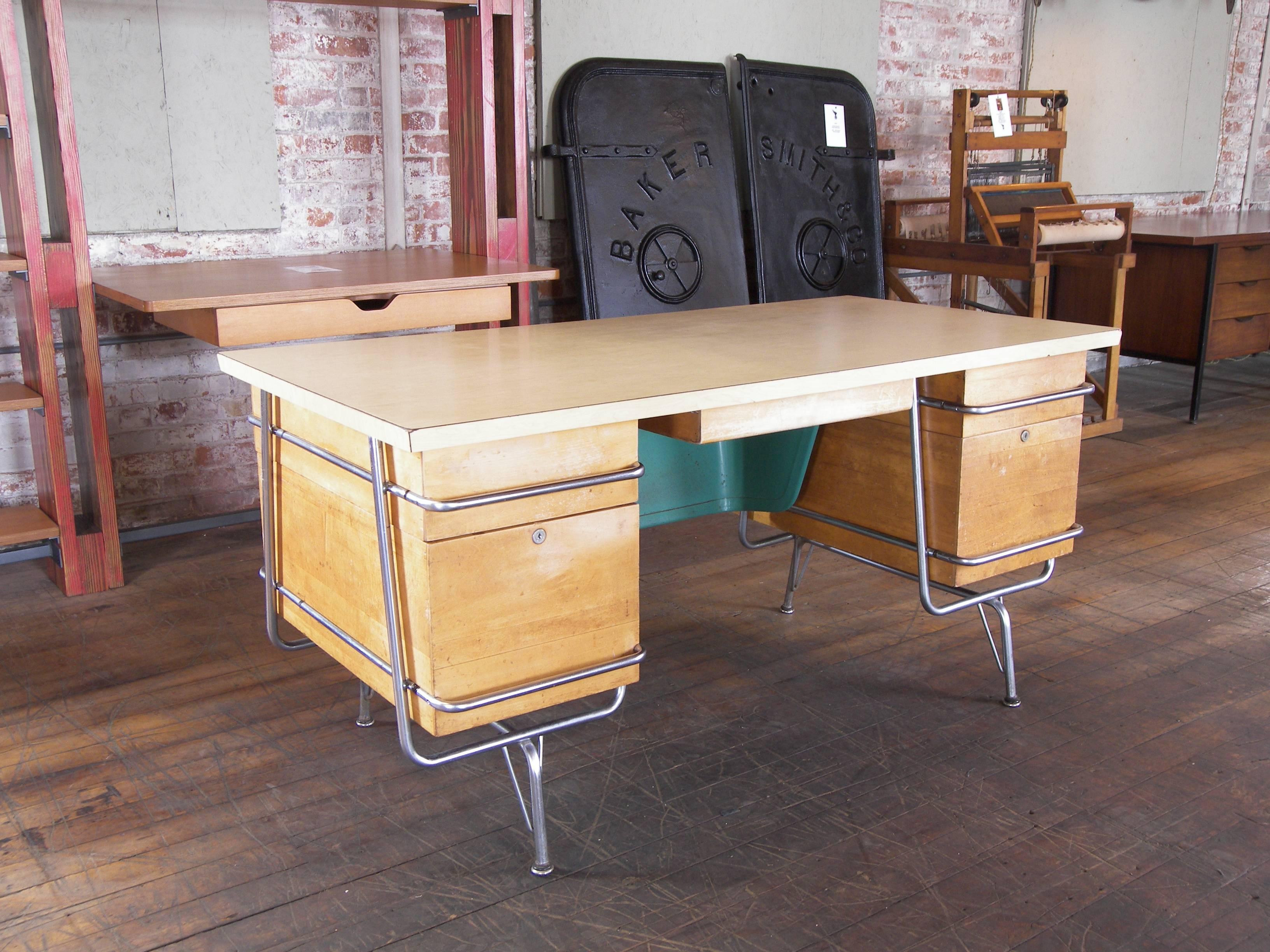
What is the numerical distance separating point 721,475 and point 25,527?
6.30 feet

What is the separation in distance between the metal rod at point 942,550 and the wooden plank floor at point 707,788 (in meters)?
0.36

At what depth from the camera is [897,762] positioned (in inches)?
90.2

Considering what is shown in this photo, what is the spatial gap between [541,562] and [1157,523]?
2.77 m

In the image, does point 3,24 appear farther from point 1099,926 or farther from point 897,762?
point 1099,926

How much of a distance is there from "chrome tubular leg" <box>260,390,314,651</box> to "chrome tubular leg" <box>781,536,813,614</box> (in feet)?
4.28

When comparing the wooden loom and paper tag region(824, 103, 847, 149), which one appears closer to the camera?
the wooden loom

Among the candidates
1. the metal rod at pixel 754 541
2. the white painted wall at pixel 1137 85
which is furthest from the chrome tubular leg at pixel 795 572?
the white painted wall at pixel 1137 85

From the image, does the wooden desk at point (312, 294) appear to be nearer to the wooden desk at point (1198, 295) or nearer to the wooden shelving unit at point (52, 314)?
the wooden shelving unit at point (52, 314)

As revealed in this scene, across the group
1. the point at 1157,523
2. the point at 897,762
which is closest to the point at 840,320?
the point at 897,762

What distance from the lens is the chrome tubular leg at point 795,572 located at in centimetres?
300

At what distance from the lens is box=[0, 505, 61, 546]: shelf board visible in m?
3.07

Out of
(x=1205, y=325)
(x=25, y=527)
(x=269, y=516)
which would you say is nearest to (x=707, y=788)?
(x=269, y=516)

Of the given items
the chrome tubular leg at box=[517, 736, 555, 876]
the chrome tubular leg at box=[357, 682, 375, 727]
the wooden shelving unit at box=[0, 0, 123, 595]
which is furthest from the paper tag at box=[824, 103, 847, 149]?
the chrome tubular leg at box=[517, 736, 555, 876]

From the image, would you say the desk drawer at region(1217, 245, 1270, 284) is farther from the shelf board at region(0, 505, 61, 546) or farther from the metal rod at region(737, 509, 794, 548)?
the shelf board at region(0, 505, 61, 546)
